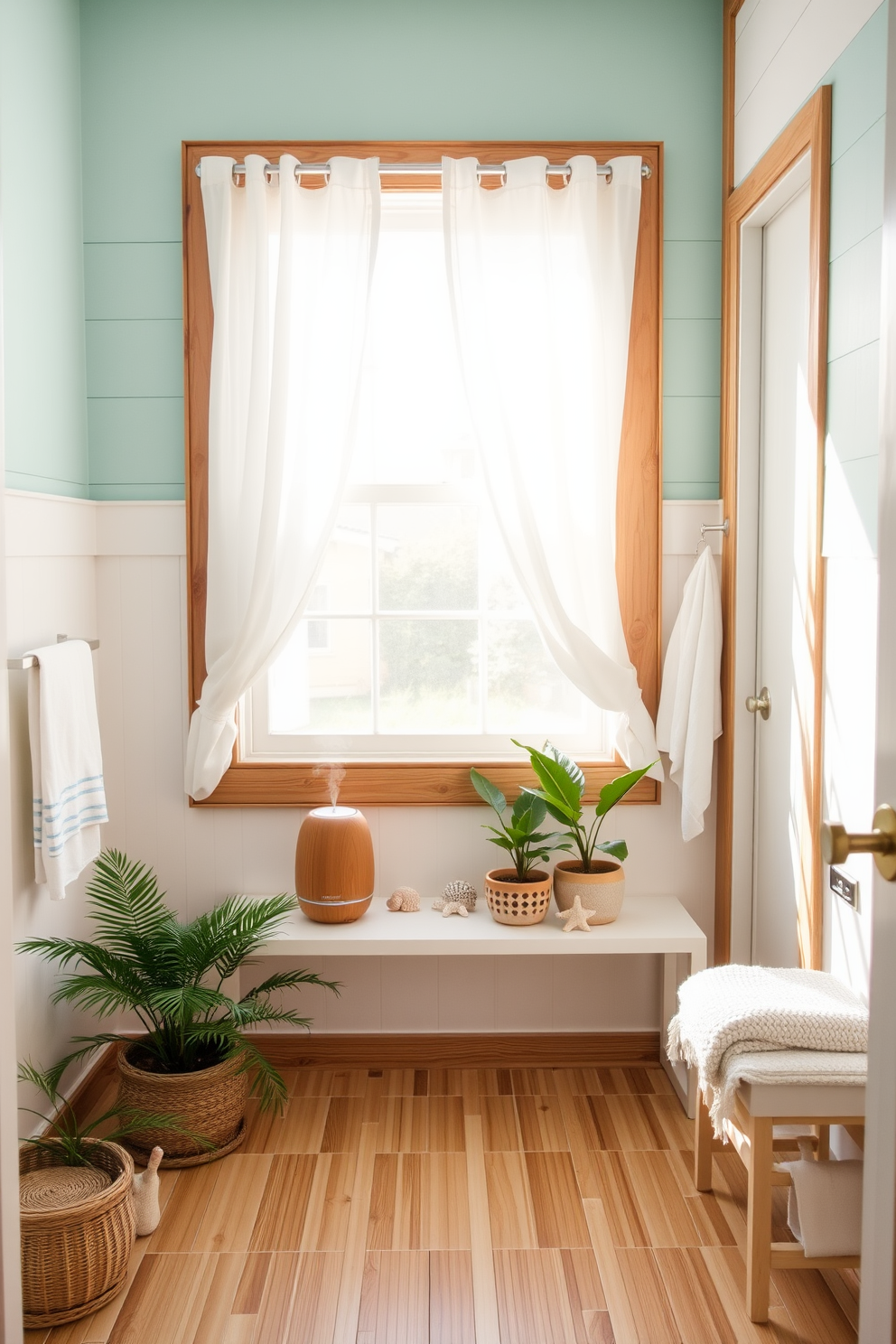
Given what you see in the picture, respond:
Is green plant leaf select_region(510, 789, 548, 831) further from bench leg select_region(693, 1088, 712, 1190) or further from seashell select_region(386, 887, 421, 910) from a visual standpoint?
bench leg select_region(693, 1088, 712, 1190)

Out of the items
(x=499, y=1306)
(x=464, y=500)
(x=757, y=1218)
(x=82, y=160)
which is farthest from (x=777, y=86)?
(x=499, y=1306)

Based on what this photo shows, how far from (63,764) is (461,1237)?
4.22 feet

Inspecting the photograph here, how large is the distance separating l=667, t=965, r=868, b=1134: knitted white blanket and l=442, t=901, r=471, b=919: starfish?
0.81 meters

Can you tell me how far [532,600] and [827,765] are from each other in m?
0.90

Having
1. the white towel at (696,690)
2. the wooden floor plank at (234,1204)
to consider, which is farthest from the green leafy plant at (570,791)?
the wooden floor plank at (234,1204)

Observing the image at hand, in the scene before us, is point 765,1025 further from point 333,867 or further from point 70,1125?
point 70,1125

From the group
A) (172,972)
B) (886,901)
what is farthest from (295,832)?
(886,901)

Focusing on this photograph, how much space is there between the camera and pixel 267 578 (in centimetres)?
272

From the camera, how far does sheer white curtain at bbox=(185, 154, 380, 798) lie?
2.70 m

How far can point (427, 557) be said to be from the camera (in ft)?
9.64

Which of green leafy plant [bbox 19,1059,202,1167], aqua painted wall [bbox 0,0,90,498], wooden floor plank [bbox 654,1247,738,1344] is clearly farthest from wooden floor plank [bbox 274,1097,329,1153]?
aqua painted wall [bbox 0,0,90,498]

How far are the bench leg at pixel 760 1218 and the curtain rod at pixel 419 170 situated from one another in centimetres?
223

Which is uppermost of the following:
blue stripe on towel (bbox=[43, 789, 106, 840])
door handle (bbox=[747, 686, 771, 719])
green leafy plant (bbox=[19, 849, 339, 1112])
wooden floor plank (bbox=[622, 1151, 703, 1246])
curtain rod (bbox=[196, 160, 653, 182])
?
curtain rod (bbox=[196, 160, 653, 182])

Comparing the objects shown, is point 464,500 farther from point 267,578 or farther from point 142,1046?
point 142,1046
